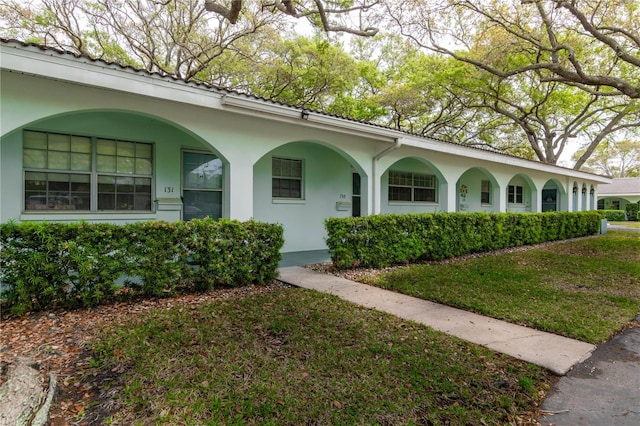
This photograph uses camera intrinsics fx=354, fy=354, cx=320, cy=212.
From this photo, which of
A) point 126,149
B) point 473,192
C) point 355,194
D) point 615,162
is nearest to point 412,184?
Answer: point 355,194

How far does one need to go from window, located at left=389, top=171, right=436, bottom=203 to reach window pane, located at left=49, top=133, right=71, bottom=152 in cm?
917

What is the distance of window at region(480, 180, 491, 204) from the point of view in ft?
52.0

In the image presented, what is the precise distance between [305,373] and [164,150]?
5.93 meters

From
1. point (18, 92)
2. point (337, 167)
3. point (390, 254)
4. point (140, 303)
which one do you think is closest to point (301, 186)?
point (337, 167)

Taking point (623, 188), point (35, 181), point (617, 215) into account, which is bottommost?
point (617, 215)

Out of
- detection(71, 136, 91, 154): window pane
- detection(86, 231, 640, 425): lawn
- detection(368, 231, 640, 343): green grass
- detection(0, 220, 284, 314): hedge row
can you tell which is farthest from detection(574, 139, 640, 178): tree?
detection(71, 136, 91, 154): window pane

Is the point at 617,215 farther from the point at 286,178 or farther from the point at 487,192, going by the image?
the point at 286,178

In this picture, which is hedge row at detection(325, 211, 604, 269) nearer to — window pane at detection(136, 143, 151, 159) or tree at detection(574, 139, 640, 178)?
window pane at detection(136, 143, 151, 159)

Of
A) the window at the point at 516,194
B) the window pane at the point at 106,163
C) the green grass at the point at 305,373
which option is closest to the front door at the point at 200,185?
the window pane at the point at 106,163

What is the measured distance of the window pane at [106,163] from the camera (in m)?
6.69

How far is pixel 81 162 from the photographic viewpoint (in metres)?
6.51

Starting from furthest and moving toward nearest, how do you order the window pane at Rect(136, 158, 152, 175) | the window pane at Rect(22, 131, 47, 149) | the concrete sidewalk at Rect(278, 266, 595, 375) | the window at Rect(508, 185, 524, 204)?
1. the window at Rect(508, 185, 524, 204)
2. the window pane at Rect(136, 158, 152, 175)
3. the window pane at Rect(22, 131, 47, 149)
4. the concrete sidewalk at Rect(278, 266, 595, 375)

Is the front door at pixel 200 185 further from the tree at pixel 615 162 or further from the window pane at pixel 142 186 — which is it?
the tree at pixel 615 162

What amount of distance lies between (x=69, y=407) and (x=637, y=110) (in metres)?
27.1
